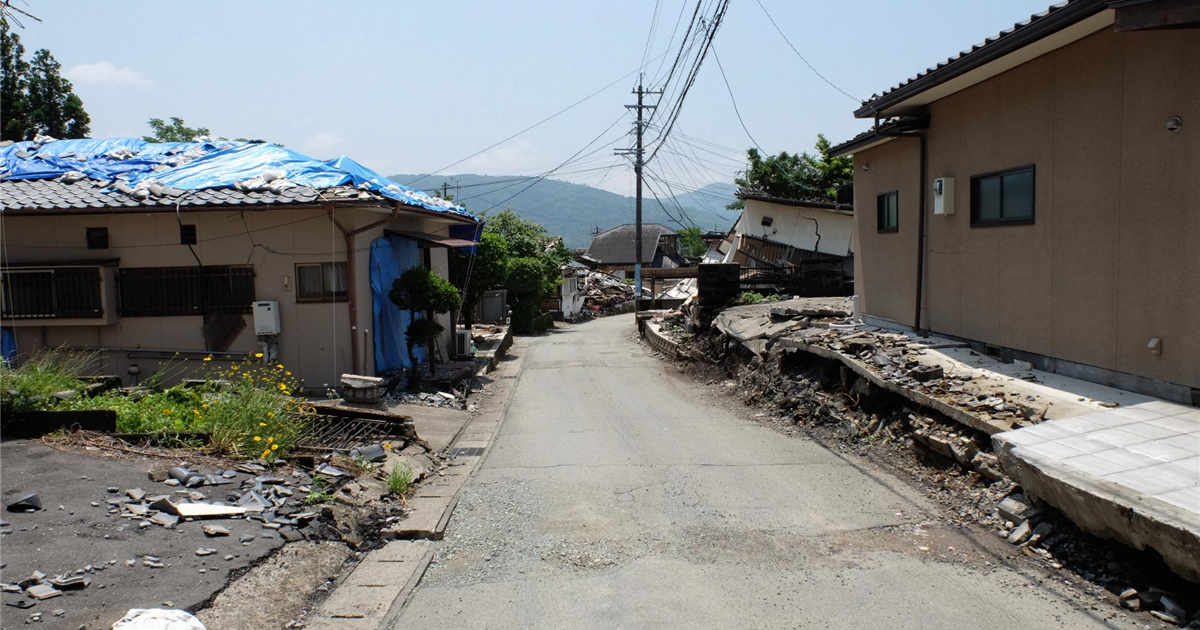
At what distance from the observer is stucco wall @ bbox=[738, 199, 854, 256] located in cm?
2697

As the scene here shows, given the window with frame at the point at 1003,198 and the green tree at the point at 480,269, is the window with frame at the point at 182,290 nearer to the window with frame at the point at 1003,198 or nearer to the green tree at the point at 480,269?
the green tree at the point at 480,269

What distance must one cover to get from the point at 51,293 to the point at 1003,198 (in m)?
14.9

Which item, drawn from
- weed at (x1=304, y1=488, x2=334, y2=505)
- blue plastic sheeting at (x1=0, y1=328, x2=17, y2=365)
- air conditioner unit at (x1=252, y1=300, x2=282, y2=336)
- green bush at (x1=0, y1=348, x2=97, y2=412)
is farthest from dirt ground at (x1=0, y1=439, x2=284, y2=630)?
blue plastic sheeting at (x1=0, y1=328, x2=17, y2=365)

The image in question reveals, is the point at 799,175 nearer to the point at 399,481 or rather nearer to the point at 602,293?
the point at 602,293

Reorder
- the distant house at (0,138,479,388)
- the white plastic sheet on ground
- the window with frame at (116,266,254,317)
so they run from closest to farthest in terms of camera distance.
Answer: the white plastic sheet on ground, the distant house at (0,138,479,388), the window with frame at (116,266,254,317)

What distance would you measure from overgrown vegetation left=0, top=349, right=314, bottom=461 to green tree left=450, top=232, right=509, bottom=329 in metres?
14.5

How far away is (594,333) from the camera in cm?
3525

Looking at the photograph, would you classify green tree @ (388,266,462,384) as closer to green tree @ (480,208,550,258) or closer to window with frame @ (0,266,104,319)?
window with frame @ (0,266,104,319)

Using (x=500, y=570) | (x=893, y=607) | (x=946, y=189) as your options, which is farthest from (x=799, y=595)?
(x=946, y=189)

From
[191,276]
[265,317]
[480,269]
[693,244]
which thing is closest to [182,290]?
[191,276]

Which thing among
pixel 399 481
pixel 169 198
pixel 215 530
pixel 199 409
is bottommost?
pixel 399 481

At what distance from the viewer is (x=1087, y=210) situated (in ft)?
26.9

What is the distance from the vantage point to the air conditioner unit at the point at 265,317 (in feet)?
42.4

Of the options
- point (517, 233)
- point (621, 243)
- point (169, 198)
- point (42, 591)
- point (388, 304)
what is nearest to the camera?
point (42, 591)
